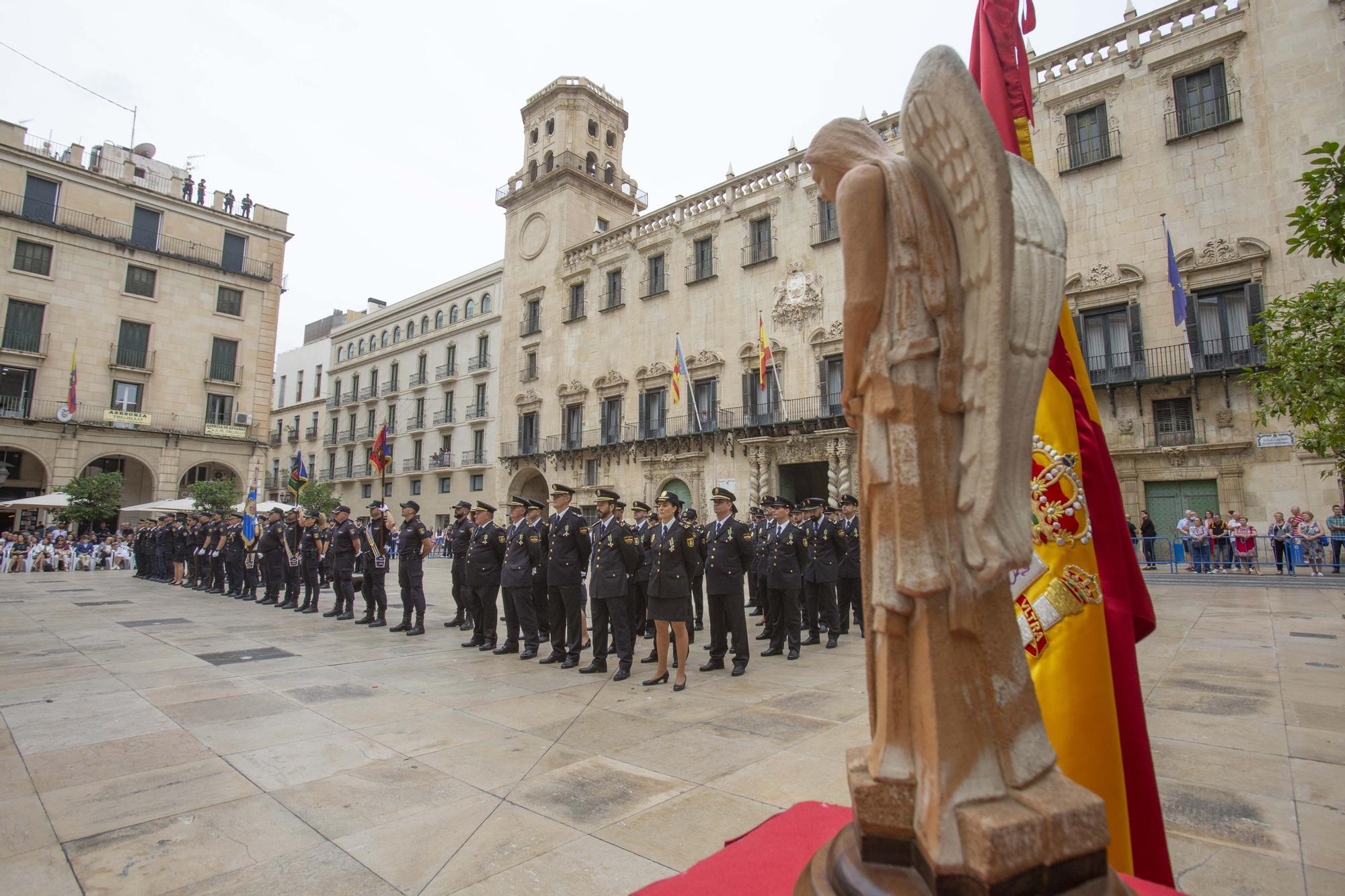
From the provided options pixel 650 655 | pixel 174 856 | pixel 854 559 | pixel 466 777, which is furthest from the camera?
pixel 854 559

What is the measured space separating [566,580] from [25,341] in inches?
1110

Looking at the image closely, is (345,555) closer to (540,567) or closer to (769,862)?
(540,567)

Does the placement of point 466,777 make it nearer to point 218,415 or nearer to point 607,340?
point 607,340

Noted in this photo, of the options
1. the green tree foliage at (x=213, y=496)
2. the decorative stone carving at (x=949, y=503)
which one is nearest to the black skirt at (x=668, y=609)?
the decorative stone carving at (x=949, y=503)

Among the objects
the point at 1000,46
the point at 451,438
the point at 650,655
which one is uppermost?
the point at 451,438

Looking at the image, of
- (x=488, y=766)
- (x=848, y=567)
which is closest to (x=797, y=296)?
(x=848, y=567)

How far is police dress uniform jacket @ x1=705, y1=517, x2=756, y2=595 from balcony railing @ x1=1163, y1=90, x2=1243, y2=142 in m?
16.1

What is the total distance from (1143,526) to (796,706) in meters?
13.8

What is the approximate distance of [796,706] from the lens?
16.3 feet

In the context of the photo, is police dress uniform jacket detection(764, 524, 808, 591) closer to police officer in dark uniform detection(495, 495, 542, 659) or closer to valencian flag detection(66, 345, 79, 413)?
police officer in dark uniform detection(495, 495, 542, 659)

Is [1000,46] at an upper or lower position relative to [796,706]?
upper

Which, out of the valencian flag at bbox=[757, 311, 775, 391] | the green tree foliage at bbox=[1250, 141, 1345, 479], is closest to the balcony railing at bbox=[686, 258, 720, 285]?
the valencian flag at bbox=[757, 311, 775, 391]

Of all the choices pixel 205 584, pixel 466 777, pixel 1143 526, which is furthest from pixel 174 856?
pixel 1143 526

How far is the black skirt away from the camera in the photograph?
599 cm
